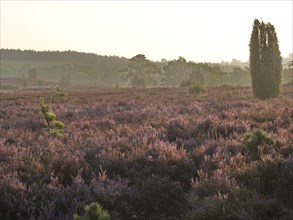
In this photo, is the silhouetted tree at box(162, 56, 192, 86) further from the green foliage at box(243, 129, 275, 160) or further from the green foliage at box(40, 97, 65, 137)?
the green foliage at box(243, 129, 275, 160)

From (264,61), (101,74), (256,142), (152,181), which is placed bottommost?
(101,74)

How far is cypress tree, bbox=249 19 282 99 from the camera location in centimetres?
2767

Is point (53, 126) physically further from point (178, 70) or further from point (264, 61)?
point (178, 70)

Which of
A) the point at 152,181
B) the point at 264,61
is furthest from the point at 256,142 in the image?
the point at 264,61

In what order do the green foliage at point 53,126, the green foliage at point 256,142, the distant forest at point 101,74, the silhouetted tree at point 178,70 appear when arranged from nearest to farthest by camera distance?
the green foliage at point 256,142
the green foliage at point 53,126
the distant forest at point 101,74
the silhouetted tree at point 178,70

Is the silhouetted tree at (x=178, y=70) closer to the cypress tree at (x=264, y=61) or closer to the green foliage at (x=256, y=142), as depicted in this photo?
the cypress tree at (x=264, y=61)

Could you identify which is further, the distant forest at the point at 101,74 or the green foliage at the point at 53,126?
the distant forest at the point at 101,74

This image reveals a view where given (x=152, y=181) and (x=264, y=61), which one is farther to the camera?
(x=264, y=61)

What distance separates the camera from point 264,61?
2845cm

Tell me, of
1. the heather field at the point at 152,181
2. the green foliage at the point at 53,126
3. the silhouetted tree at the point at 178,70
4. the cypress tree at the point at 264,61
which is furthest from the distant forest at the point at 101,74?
the heather field at the point at 152,181

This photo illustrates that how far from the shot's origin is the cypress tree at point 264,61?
27.7m

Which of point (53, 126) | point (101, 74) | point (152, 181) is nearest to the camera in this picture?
point (152, 181)

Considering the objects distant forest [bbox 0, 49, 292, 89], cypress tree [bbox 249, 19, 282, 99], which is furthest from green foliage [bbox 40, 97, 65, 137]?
distant forest [bbox 0, 49, 292, 89]

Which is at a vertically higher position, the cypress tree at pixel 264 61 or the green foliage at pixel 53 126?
the cypress tree at pixel 264 61
